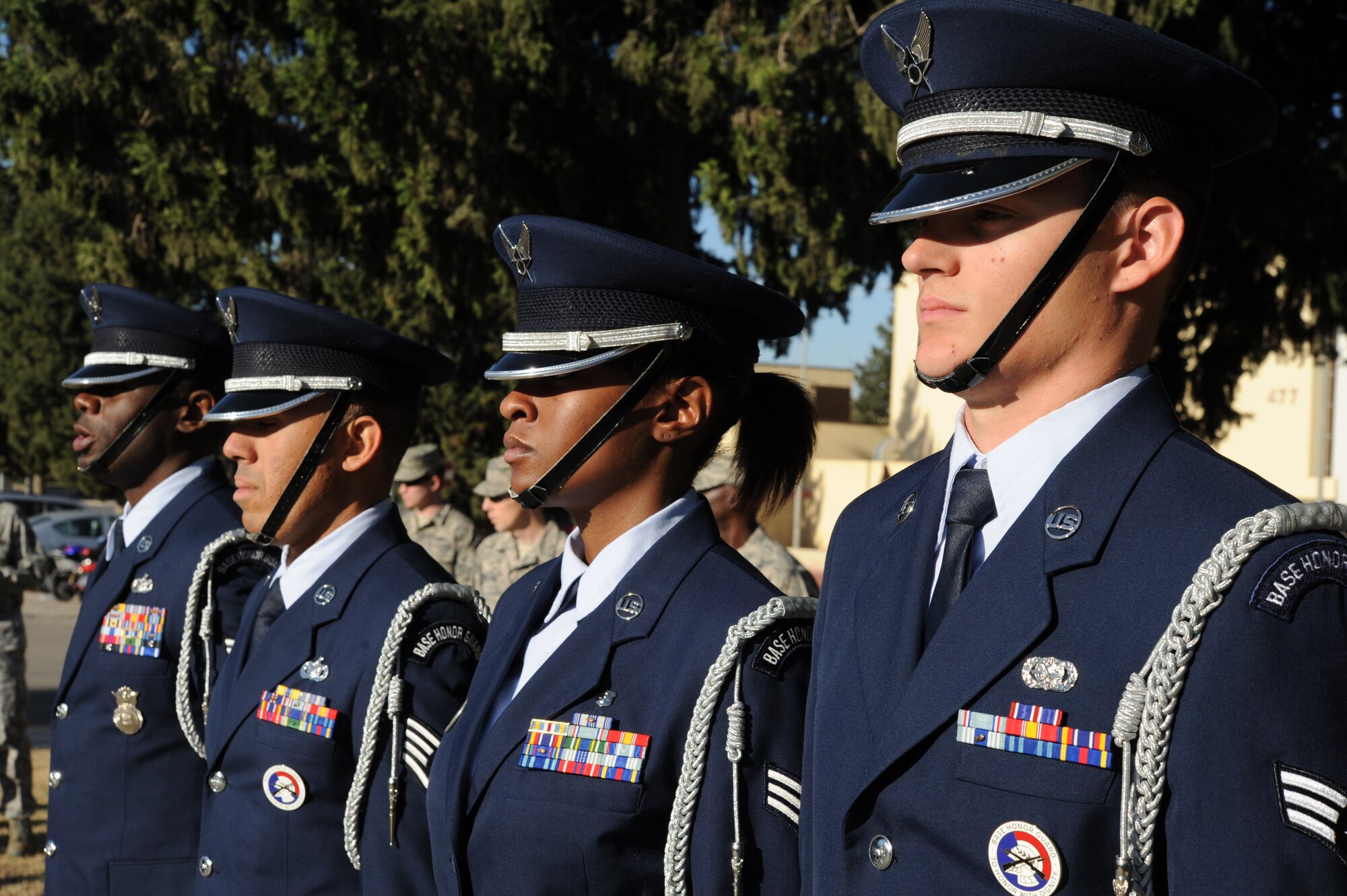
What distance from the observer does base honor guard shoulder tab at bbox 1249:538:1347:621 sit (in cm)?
145

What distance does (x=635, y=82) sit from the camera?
323 inches

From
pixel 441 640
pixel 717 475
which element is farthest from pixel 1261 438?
pixel 441 640

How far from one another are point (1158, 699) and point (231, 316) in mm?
2918

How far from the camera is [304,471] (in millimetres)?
3406

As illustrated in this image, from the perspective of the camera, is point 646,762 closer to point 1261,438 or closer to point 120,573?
point 120,573

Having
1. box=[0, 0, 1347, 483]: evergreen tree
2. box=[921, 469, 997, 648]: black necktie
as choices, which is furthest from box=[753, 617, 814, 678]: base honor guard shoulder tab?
box=[0, 0, 1347, 483]: evergreen tree

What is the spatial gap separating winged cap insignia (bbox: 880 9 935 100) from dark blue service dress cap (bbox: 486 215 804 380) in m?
0.85

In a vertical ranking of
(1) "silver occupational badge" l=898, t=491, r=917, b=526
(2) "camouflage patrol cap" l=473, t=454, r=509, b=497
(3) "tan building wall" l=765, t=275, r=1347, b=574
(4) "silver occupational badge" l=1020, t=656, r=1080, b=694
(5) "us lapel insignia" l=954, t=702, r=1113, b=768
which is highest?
(3) "tan building wall" l=765, t=275, r=1347, b=574

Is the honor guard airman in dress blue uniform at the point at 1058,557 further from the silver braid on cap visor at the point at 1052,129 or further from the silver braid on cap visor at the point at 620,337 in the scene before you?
the silver braid on cap visor at the point at 620,337

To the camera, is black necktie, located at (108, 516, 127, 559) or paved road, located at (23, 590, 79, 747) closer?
black necktie, located at (108, 516, 127, 559)

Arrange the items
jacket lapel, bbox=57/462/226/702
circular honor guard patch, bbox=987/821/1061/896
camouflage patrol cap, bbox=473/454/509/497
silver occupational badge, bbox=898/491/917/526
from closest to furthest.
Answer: circular honor guard patch, bbox=987/821/1061/896 → silver occupational badge, bbox=898/491/917/526 → jacket lapel, bbox=57/462/226/702 → camouflage patrol cap, bbox=473/454/509/497

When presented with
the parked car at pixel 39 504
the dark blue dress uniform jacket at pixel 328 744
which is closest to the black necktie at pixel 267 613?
the dark blue dress uniform jacket at pixel 328 744

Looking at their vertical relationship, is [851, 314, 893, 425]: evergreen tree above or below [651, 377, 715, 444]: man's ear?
above

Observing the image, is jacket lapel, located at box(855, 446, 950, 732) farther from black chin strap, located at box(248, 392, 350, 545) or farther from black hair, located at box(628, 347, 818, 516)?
black chin strap, located at box(248, 392, 350, 545)
